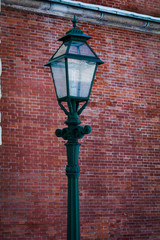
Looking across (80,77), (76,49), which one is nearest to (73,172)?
(80,77)

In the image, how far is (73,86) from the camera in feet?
13.6

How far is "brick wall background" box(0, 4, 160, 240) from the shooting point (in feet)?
23.3

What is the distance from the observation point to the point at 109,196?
25.9 feet

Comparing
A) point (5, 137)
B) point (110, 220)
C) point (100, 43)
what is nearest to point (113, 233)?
point (110, 220)

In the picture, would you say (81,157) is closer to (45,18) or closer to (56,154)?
(56,154)

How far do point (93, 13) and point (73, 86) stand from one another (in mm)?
4381

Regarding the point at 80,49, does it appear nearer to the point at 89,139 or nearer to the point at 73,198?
the point at 73,198

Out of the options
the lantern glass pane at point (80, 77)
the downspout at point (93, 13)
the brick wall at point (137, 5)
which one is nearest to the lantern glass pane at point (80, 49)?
the lantern glass pane at point (80, 77)

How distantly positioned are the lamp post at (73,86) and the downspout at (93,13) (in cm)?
343

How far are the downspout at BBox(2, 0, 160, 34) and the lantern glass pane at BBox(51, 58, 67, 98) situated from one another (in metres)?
3.58

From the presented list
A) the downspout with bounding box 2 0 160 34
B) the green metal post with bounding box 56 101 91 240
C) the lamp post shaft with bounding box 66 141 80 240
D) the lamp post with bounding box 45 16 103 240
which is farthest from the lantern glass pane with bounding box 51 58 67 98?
the downspout with bounding box 2 0 160 34

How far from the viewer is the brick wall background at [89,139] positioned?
7.10m

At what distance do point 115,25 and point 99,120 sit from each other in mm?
2292

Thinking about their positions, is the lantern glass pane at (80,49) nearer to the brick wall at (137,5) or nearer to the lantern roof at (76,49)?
the lantern roof at (76,49)
